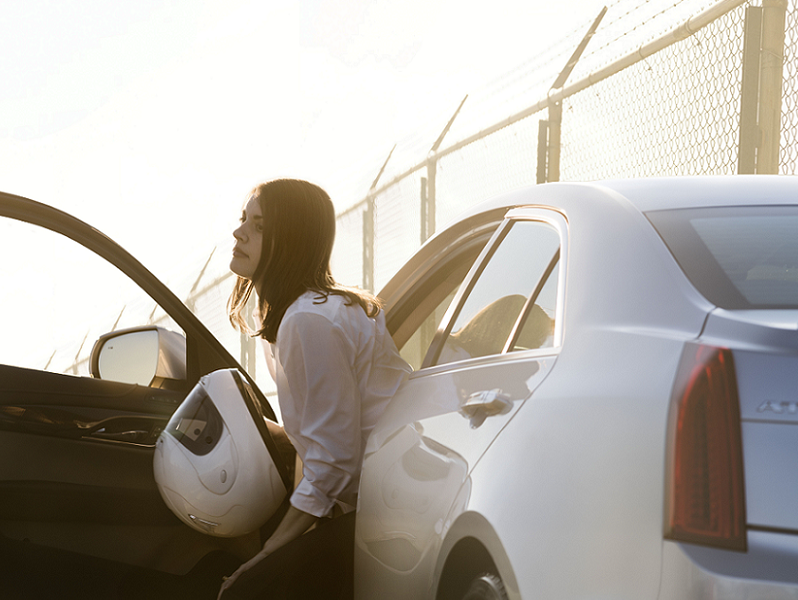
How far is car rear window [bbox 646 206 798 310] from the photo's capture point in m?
1.63

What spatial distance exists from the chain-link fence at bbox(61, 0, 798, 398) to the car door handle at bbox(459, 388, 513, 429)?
2.29 meters

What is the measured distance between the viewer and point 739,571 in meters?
1.30

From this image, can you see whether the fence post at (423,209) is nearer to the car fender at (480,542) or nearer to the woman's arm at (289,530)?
the woman's arm at (289,530)

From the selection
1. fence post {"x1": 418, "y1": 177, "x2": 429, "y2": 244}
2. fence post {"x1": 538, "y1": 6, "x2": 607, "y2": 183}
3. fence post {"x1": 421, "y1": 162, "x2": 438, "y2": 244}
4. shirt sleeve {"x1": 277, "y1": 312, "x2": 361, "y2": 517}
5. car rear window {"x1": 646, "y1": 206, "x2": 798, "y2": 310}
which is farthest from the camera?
fence post {"x1": 418, "y1": 177, "x2": 429, "y2": 244}

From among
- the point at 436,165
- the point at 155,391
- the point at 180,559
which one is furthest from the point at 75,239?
the point at 436,165

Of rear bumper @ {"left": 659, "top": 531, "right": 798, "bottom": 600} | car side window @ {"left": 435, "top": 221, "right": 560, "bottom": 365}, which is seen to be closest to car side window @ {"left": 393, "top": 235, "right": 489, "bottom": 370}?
car side window @ {"left": 435, "top": 221, "right": 560, "bottom": 365}

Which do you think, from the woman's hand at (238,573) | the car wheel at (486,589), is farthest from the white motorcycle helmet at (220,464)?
the car wheel at (486,589)

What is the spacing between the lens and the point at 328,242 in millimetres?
2977

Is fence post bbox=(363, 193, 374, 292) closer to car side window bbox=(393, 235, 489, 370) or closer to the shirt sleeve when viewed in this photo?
car side window bbox=(393, 235, 489, 370)

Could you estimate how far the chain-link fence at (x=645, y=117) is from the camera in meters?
3.86

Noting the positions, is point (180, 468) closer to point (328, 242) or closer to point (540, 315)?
point (328, 242)

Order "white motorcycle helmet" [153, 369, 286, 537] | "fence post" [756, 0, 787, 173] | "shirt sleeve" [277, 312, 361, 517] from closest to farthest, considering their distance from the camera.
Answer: "shirt sleeve" [277, 312, 361, 517] → "white motorcycle helmet" [153, 369, 286, 537] → "fence post" [756, 0, 787, 173]

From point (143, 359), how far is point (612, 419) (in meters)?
2.20

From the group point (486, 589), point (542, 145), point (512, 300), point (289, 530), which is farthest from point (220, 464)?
point (542, 145)
